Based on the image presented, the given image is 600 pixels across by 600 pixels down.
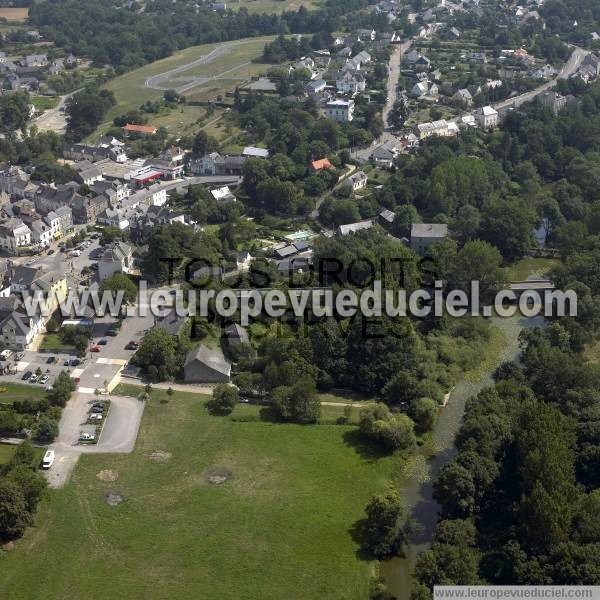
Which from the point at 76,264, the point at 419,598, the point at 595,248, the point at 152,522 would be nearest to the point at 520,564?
the point at 419,598

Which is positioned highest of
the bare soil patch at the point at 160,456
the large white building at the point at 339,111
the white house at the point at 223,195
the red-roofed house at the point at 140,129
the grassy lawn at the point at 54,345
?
the large white building at the point at 339,111

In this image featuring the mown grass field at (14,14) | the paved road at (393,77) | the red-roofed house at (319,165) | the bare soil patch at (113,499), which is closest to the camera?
the bare soil patch at (113,499)

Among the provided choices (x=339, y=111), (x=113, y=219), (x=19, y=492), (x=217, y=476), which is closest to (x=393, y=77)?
(x=339, y=111)

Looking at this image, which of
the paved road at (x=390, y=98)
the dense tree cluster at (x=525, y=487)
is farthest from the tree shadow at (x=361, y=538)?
the paved road at (x=390, y=98)

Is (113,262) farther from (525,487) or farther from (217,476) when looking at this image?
(525,487)

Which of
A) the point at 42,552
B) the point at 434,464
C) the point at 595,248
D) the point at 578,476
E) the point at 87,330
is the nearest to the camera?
the point at 42,552

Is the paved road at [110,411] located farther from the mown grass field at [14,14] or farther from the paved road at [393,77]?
the mown grass field at [14,14]

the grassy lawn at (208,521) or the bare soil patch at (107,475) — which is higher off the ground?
the bare soil patch at (107,475)

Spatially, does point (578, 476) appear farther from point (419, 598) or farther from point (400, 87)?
point (400, 87)
